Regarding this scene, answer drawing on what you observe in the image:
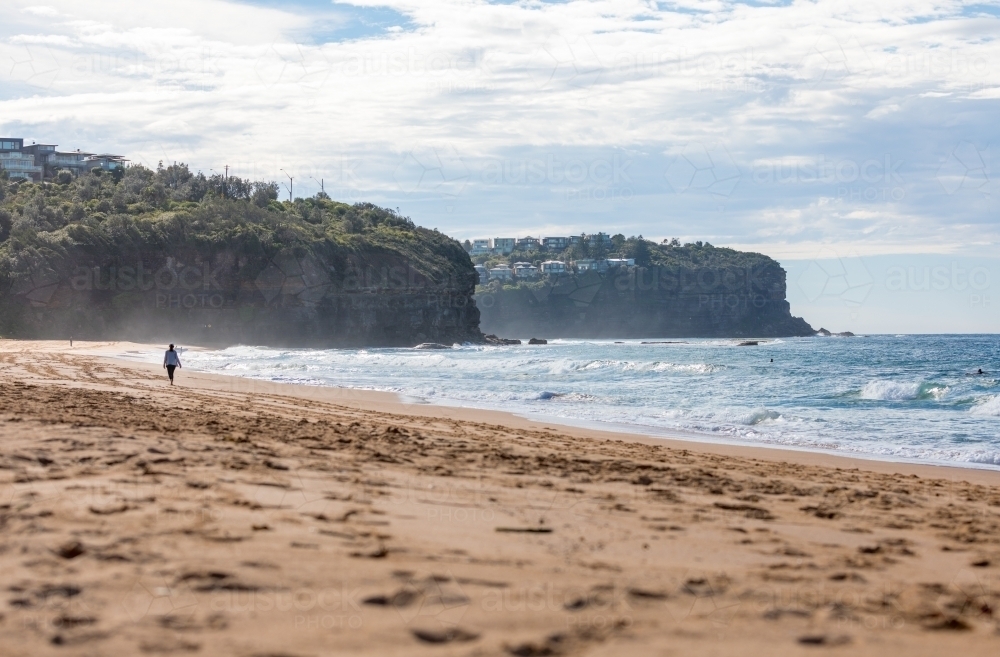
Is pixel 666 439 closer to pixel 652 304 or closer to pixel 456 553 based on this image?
pixel 456 553

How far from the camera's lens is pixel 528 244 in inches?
6949

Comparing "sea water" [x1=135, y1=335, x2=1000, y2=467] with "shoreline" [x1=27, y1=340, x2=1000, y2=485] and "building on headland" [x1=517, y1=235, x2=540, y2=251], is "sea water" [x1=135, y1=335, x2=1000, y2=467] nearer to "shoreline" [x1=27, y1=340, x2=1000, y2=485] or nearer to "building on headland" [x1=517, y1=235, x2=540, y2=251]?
"shoreline" [x1=27, y1=340, x2=1000, y2=485]

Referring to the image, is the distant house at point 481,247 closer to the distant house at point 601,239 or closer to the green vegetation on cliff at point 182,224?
the distant house at point 601,239

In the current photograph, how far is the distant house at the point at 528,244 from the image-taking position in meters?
174

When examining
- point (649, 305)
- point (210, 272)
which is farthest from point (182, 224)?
point (649, 305)

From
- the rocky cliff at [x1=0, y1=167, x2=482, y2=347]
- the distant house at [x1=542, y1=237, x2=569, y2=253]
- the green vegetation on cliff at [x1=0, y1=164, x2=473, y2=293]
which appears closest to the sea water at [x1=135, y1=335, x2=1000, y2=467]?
the rocky cliff at [x1=0, y1=167, x2=482, y2=347]

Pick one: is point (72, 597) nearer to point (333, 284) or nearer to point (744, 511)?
point (744, 511)

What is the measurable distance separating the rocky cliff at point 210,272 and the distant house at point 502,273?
58374 mm

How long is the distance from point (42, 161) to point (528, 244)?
9686cm

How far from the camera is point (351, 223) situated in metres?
81.0

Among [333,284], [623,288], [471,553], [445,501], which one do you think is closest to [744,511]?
[445,501]

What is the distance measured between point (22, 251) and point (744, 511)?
55.8 m

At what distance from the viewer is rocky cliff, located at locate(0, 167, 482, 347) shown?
53.6 metres

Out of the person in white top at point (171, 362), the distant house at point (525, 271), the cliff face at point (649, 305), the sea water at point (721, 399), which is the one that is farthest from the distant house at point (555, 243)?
the person in white top at point (171, 362)
